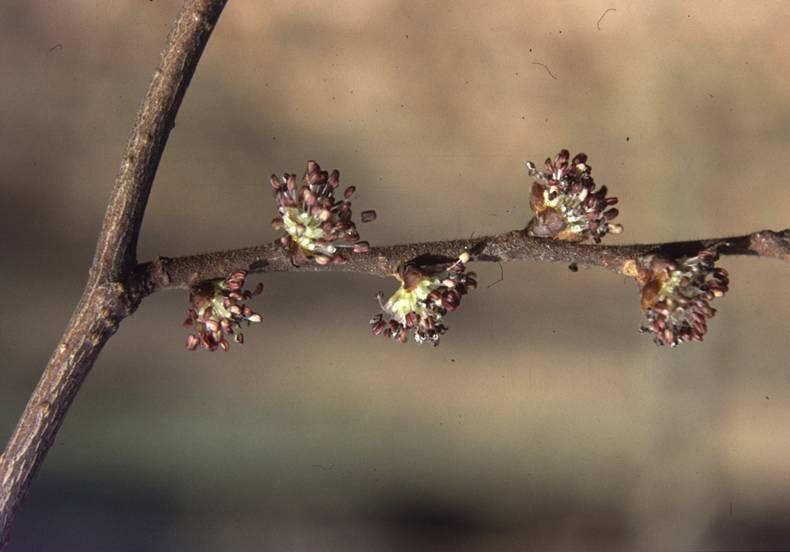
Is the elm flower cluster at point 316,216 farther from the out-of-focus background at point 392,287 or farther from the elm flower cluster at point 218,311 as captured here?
the out-of-focus background at point 392,287

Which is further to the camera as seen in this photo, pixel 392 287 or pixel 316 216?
pixel 392 287

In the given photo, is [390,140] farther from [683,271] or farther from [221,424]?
[683,271]

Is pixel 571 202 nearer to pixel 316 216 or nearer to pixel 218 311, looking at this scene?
pixel 316 216

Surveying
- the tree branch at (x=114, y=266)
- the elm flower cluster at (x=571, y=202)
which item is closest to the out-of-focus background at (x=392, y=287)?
the tree branch at (x=114, y=266)

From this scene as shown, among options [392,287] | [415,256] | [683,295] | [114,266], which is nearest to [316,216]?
[415,256]

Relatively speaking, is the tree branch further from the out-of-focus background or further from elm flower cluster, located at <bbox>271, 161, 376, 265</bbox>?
the out-of-focus background
